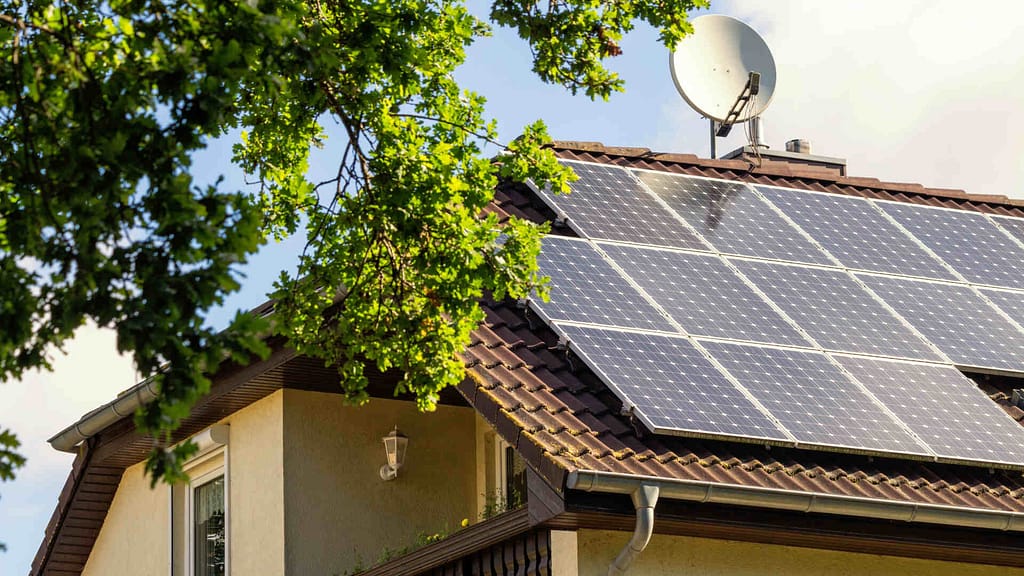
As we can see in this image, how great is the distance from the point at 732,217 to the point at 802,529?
395 centimetres

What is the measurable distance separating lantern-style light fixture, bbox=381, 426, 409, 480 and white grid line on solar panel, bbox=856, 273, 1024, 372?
400cm

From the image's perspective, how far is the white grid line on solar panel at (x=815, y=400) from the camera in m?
12.6

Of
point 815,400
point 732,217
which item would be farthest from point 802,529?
point 732,217

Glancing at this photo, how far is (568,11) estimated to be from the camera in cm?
1150

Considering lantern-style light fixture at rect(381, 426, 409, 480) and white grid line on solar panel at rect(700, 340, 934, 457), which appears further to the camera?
lantern-style light fixture at rect(381, 426, 409, 480)

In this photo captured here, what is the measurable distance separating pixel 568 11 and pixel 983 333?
16.8 ft

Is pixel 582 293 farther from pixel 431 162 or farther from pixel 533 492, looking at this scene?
pixel 431 162

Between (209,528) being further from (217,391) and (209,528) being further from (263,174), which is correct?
(263,174)

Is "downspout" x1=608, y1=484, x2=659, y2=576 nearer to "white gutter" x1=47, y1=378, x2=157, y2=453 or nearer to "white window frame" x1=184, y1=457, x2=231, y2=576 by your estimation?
"white gutter" x1=47, y1=378, x2=157, y2=453

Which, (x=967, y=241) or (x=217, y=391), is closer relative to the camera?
(x=217, y=391)

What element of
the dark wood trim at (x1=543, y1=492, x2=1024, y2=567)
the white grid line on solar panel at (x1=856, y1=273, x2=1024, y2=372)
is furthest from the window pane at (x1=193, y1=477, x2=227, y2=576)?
the white grid line on solar panel at (x1=856, y1=273, x2=1024, y2=372)

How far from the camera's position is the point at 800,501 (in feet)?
38.9

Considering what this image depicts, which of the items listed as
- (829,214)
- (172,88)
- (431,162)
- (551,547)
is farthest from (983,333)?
(172,88)

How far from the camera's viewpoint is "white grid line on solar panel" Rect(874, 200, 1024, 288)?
51.9ft
